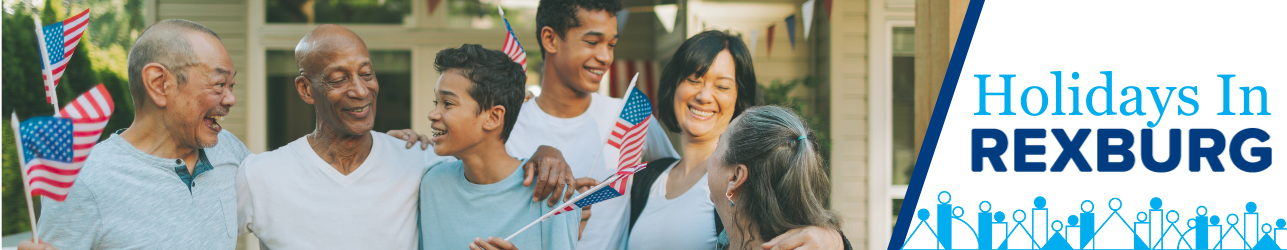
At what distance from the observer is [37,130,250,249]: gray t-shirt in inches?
72.1

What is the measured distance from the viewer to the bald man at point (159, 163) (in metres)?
1.84

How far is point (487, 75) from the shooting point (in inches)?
88.1

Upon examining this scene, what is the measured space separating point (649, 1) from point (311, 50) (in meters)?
5.15

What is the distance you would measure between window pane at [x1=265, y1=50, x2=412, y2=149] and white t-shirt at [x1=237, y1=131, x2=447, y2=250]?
3.95m

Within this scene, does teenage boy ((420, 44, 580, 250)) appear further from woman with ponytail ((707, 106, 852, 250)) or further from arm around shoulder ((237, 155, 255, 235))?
woman with ponytail ((707, 106, 852, 250))

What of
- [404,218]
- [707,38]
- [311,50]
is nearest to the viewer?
[311,50]

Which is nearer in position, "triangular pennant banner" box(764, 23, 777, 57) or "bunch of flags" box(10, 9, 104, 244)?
"bunch of flags" box(10, 9, 104, 244)

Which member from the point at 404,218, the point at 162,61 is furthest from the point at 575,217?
the point at 162,61

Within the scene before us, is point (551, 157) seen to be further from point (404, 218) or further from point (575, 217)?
point (404, 218)

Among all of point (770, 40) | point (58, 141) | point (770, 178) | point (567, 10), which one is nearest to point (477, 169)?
point (567, 10)

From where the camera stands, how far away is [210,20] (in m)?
5.95

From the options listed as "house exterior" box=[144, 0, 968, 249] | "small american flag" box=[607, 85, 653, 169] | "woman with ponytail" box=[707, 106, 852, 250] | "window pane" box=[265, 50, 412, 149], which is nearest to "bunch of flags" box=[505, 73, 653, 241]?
"small american flag" box=[607, 85, 653, 169]

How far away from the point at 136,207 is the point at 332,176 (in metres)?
0.46

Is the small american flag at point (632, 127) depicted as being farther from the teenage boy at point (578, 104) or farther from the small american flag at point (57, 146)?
the small american flag at point (57, 146)
